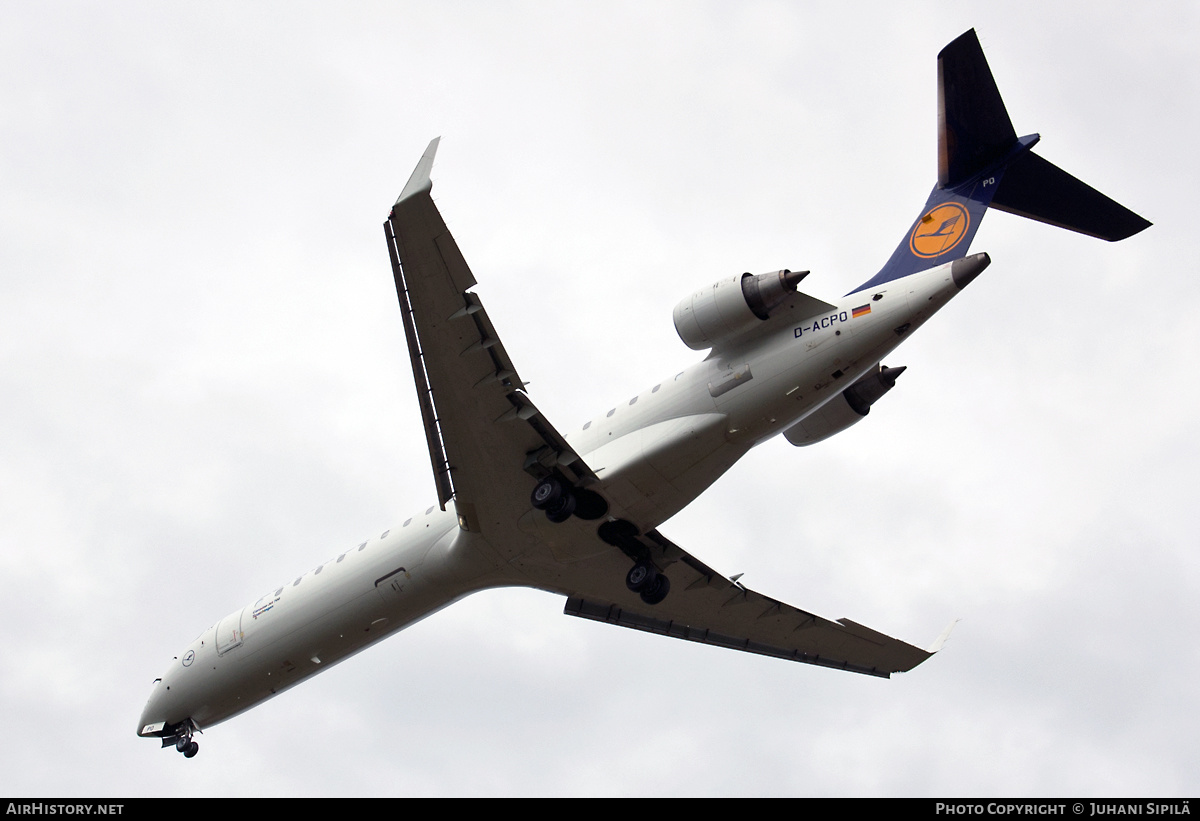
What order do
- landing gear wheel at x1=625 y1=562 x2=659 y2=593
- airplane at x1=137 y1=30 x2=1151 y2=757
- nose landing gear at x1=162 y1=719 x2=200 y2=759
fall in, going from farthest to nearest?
1. nose landing gear at x1=162 y1=719 x2=200 y2=759
2. landing gear wheel at x1=625 y1=562 x2=659 y2=593
3. airplane at x1=137 y1=30 x2=1151 y2=757

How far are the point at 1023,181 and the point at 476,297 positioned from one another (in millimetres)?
10692

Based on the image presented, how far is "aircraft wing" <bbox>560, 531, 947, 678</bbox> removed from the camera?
84.9 feet

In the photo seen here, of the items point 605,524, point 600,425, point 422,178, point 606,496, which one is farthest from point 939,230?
point 422,178

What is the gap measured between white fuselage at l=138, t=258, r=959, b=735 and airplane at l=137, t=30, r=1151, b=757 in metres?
0.04

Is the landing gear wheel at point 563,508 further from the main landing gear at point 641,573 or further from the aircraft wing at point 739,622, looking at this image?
the aircraft wing at point 739,622

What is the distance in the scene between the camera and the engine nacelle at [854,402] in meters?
22.6

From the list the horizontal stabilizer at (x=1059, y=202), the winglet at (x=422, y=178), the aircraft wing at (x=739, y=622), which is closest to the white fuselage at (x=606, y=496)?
the aircraft wing at (x=739, y=622)

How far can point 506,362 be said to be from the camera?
65.6 feet

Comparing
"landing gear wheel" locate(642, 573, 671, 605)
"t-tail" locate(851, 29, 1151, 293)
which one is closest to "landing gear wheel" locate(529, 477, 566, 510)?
"landing gear wheel" locate(642, 573, 671, 605)

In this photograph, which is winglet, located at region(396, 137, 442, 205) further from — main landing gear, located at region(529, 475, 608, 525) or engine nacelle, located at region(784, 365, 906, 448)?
engine nacelle, located at region(784, 365, 906, 448)

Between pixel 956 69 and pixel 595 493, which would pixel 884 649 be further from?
pixel 956 69

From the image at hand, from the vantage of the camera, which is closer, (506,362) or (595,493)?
(506,362)

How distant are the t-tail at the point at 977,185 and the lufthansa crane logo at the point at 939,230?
0.02 meters
